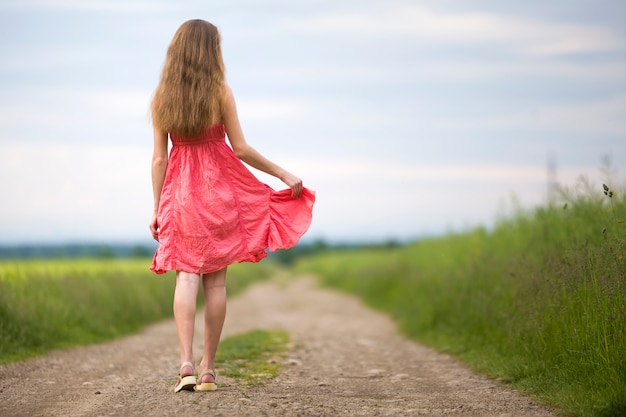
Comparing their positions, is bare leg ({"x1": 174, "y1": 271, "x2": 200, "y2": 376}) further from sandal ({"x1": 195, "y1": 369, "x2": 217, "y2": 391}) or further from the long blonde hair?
the long blonde hair

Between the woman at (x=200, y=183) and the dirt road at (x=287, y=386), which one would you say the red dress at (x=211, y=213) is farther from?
the dirt road at (x=287, y=386)

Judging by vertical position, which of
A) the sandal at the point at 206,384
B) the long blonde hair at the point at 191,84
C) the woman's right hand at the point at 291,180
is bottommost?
the sandal at the point at 206,384

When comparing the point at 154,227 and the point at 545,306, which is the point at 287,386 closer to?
the point at 154,227

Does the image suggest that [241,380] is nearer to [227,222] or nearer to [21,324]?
[227,222]

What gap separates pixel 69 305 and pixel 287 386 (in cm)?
549

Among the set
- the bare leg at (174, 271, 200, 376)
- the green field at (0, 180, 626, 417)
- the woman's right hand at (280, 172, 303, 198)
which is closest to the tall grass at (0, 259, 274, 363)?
the green field at (0, 180, 626, 417)

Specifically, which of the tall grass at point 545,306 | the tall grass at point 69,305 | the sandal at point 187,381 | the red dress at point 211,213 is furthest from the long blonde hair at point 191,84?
the tall grass at point 69,305

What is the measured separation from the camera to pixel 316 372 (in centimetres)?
641

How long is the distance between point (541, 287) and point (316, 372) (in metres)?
2.12

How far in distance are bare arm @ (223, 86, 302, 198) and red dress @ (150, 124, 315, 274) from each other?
2.3 inches

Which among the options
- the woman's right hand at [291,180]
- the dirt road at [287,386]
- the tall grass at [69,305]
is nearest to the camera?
the dirt road at [287,386]

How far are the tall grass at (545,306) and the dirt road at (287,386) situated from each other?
32 centimetres

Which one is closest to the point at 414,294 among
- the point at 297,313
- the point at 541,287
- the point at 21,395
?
the point at 297,313

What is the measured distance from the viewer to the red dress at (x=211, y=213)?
4.98m
